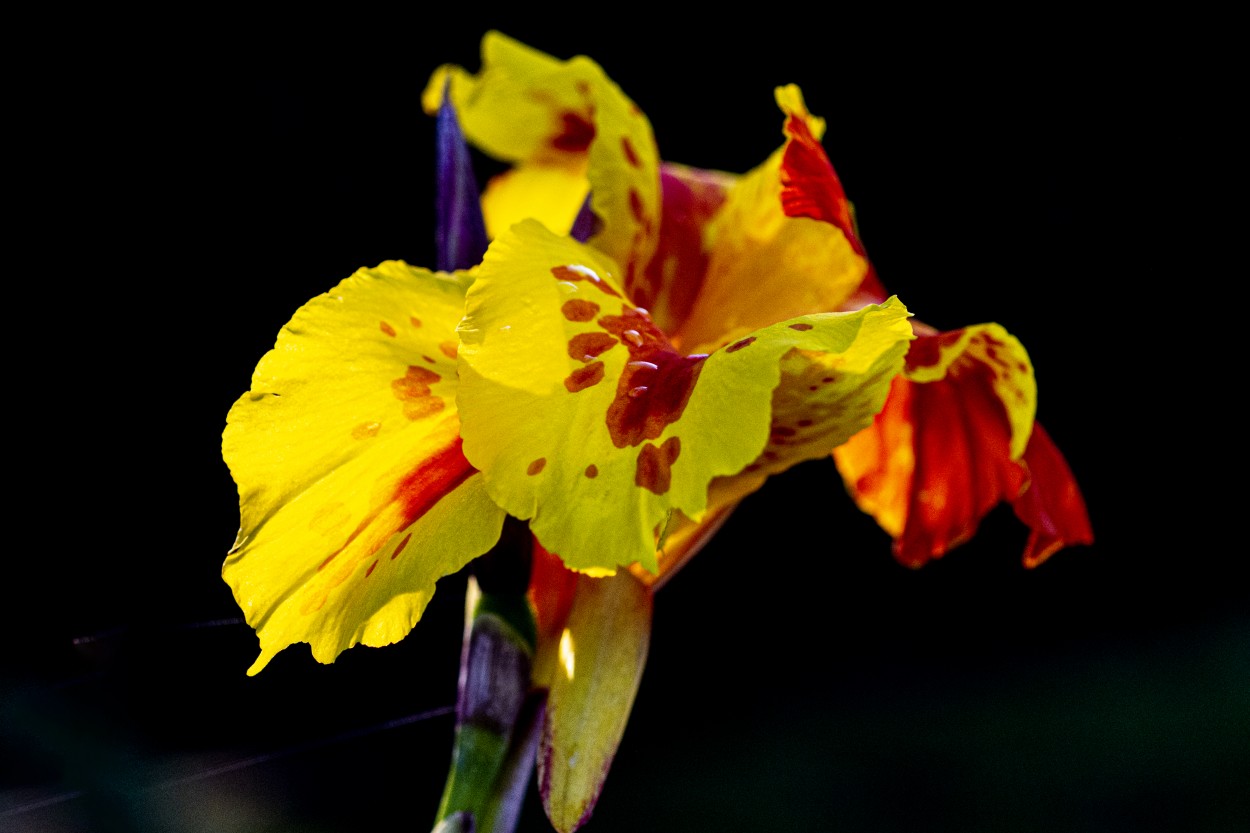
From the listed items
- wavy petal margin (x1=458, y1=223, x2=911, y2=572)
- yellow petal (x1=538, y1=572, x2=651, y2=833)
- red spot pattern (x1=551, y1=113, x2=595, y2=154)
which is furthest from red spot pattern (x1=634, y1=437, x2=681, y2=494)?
red spot pattern (x1=551, y1=113, x2=595, y2=154)

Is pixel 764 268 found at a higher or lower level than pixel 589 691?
higher

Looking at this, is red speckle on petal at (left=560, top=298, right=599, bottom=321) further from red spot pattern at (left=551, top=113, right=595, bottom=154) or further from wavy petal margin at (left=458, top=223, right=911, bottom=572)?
red spot pattern at (left=551, top=113, right=595, bottom=154)

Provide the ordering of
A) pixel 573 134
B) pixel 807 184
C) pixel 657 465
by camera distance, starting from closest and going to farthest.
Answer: pixel 657 465, pixel 807 184, pixel 573 134

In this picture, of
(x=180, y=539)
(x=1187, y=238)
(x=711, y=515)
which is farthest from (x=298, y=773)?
(x=1187, y=238)

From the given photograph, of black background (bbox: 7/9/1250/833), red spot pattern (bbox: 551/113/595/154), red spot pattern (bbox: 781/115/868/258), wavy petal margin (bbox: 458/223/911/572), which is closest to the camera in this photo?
wavy petal margin (bbox: 458/223/911/572)

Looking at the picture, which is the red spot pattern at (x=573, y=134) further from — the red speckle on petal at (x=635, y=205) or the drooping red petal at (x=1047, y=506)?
the drooping red petal at (x=1047, y=506)

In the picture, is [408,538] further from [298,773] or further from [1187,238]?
[1187,238]

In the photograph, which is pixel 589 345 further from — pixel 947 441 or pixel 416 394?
pixel 947 441

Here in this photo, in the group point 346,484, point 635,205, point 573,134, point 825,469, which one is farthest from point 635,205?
point 825,469
